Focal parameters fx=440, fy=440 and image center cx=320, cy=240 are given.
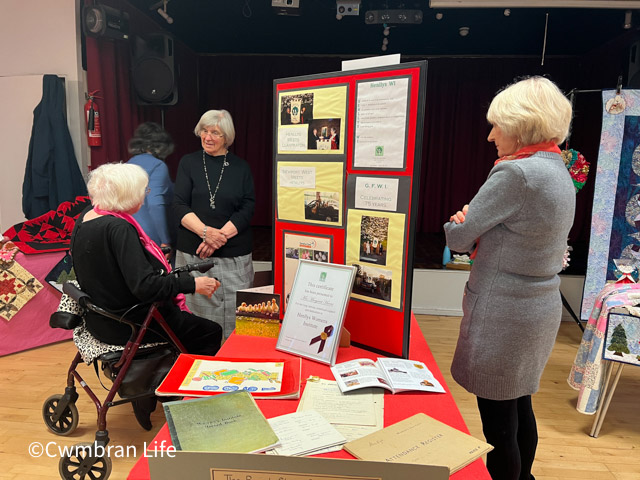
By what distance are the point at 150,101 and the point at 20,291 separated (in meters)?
2.05

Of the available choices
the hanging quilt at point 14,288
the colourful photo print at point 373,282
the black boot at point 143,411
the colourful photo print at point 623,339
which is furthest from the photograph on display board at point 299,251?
the hanging quilt at point 14,288

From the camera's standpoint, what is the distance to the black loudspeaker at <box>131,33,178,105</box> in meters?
3.98

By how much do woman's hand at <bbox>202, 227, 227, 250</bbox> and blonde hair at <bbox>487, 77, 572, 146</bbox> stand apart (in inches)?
63.5

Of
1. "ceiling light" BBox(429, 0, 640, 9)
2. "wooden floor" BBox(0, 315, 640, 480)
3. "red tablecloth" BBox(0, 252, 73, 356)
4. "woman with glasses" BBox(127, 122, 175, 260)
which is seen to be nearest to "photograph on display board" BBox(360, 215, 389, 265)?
"wooden floor" BBox(0, 315, 640, 480)

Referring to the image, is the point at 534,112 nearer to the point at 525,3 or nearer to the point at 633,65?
the point at 525,3

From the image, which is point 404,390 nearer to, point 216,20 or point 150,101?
point 150,101

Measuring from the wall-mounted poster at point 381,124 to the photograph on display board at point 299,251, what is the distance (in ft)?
0.96

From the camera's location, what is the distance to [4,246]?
9.25 feet

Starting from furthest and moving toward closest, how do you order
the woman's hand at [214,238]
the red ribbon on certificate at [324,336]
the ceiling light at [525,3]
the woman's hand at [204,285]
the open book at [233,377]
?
the ceiling light at [525,3]
the woman's hand at [214,238]
the woman's hand at [204,285]
the red ribbon on certificate at [324,336]
the open book at [233,377]

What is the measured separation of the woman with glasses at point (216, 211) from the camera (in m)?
2.44

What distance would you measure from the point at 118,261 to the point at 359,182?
3.32ft

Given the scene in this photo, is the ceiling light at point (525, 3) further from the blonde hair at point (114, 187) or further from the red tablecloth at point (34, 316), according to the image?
the red tablecloth at point (34, 316)

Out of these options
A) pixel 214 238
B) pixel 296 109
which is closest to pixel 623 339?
pixel 296 109

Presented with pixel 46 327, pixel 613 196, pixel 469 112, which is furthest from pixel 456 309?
pixel 469 112
